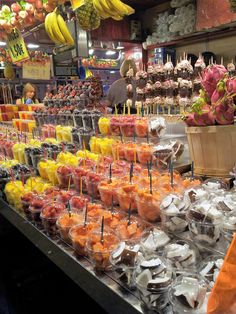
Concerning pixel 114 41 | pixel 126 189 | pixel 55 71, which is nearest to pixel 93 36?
pixel 114 41

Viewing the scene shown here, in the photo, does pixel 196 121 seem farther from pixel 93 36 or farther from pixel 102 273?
pixel 93 36

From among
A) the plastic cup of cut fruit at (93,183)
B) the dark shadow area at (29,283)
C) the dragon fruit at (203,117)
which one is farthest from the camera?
the dark shadow area at (29,283)

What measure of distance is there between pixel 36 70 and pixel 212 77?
5.74m

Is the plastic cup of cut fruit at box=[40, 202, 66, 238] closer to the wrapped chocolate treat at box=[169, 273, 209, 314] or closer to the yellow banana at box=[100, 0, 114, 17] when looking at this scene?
the wrapped chocolate treat at box=[169, 273, 209, 314]

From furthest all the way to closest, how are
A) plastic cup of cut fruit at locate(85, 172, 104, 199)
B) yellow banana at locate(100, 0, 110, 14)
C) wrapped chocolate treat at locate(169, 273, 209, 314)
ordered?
yellow banana at locate(100, 0, 110, 14) → plastic cup of cut fruit at locate(85, 172, 104, 199) → wrapped chocolate treat at locate(169, 273, 209, 314)

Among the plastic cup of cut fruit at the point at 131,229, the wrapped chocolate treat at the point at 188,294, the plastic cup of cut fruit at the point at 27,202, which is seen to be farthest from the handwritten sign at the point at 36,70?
the wrapped chocolate treat at the point at 188,294

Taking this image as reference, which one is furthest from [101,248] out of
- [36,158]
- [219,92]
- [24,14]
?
[24,14]

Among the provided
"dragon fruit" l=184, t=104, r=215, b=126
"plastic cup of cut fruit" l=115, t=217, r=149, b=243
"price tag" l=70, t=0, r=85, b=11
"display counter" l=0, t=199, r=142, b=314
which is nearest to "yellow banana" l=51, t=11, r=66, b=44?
"price tag" l=70, t=0, r=85, b=11

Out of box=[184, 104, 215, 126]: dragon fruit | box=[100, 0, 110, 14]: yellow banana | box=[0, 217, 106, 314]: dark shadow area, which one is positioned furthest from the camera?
box=[100, 0, 110, 14]: yellow banana

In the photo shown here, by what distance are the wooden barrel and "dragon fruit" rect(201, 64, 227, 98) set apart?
0.25m

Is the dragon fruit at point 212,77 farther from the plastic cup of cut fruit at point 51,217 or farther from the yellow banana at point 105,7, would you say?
the yellow banana at point 105,7

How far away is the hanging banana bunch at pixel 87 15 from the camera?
3.81 metres

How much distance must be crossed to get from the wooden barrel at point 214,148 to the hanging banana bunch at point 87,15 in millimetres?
2365

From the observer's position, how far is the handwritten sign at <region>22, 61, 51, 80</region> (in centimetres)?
707
